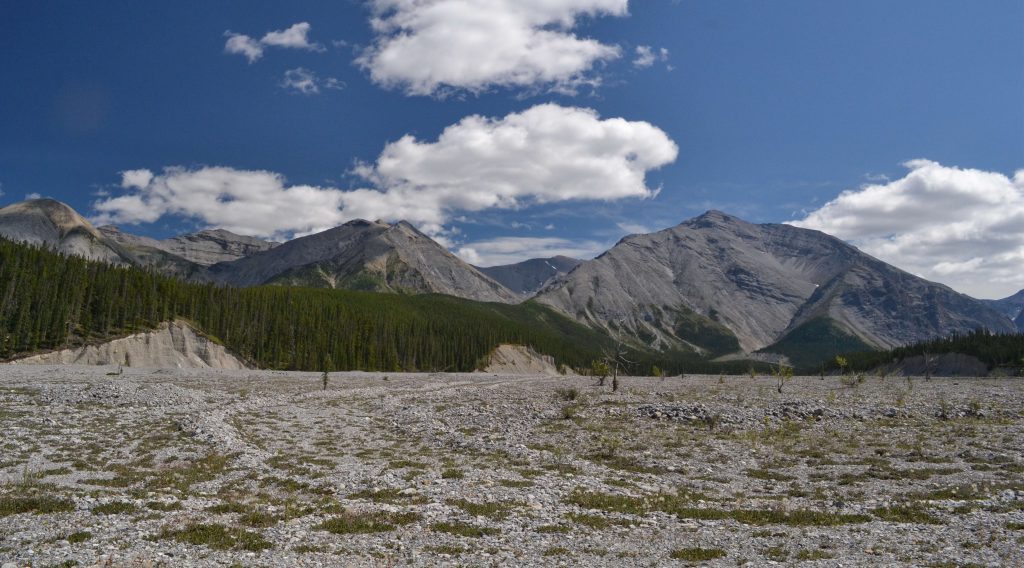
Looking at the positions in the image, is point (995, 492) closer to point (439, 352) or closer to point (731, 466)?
point (731, 466)

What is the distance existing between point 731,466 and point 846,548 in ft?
35.8

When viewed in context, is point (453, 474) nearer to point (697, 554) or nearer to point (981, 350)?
point (697, 554)

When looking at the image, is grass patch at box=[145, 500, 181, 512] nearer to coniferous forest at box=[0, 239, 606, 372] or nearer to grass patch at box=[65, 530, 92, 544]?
grass patch at box=[65, 530, 92, 544]

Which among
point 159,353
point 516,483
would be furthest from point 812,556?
point 159,353

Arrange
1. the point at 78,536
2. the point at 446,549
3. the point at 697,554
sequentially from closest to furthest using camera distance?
the point at 78,536, the point at 697,554, the point at 446,549

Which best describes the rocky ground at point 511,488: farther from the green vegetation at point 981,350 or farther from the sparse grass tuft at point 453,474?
the green vegetation at point 981,350

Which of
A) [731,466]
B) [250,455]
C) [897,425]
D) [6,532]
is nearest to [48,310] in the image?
[250,455]

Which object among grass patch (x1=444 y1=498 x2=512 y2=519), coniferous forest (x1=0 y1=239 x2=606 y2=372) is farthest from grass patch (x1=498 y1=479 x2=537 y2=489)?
coniferous forest (x1=0 y1=239 x2=606 y2=372)

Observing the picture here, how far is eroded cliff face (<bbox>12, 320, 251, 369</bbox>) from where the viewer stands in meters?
95.2

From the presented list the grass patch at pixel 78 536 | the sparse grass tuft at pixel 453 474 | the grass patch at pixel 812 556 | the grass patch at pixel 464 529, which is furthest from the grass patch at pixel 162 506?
the grass patch at pixel 812 556

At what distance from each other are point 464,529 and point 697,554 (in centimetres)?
601

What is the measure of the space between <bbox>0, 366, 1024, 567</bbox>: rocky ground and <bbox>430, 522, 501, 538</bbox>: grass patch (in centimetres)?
10

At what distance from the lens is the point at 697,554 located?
13.3m

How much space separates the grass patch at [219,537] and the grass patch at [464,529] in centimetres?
426
